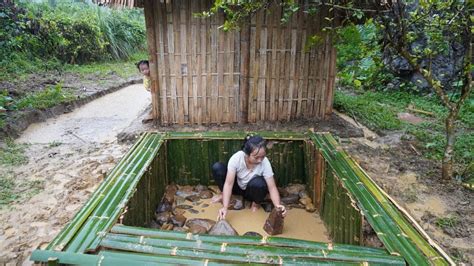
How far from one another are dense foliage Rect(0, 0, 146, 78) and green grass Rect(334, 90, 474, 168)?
28.4 ft

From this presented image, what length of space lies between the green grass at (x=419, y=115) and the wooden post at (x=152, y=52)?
3.88 metres

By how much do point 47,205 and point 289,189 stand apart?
278 centimetres

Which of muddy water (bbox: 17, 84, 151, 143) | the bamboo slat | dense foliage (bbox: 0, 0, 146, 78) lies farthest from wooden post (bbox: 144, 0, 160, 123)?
dense foliage (bbox: 0, 0, 146, 78)

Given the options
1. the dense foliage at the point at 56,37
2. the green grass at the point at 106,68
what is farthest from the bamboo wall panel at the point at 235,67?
the green grass at the point at 106,68

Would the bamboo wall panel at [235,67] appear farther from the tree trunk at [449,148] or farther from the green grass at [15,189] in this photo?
the green grass at [15,189]

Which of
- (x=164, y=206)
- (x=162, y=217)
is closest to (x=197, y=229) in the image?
(x=162, y=217)

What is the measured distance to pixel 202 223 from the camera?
11.5 ft

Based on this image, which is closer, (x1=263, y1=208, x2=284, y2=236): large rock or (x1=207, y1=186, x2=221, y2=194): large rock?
(x1=263, y1=208, x2=284, y2=236): large rock

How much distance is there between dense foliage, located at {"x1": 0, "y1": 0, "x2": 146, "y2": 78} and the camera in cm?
979

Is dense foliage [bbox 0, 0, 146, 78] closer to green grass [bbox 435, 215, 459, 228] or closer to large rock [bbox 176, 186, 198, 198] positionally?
large rock [bbox 176, 186, 198, 198]

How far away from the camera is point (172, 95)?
5.82m

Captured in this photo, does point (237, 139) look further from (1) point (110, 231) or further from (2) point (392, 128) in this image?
(2) point (392, 128)

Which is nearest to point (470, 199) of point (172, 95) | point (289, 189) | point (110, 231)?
point (289, 189)

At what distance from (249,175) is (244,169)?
0.10m
